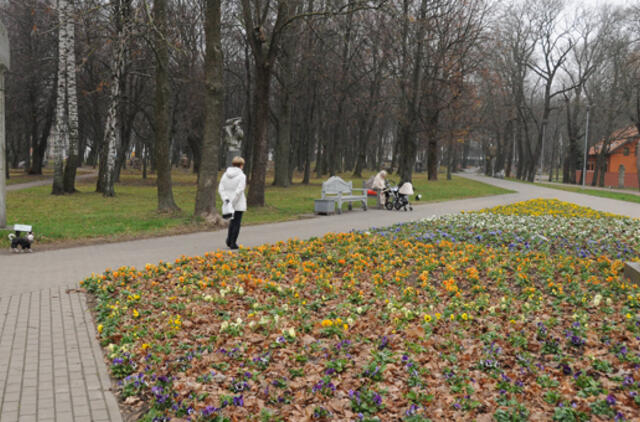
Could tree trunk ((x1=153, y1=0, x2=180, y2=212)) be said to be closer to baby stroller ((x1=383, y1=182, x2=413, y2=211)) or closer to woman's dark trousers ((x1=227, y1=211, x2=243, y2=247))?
woman's dark trousers ((x1=227, y1=211, x2=243, y2=247))

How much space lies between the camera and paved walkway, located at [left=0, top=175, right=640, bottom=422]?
3.99 metres

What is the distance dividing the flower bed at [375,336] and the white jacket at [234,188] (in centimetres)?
157

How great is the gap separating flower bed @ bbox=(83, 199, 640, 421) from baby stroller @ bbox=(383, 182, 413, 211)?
Result: 10080mm

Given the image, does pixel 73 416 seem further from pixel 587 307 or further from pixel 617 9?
pixel 617 9

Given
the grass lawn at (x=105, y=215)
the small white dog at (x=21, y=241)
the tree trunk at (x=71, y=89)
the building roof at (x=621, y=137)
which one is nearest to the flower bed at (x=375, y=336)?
the small white dog at (x=21, y=241)

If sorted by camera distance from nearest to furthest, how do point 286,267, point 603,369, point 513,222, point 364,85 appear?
point 603,369
point 286,267
point 513,222
point 364,85

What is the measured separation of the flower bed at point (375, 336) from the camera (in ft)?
13.0

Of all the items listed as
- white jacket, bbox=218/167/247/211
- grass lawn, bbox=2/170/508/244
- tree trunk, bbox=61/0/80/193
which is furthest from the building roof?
white jacket, bbox=218/167/247/211

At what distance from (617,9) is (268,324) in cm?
5320

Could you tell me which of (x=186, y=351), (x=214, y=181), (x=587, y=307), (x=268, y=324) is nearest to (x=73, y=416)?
(x=186, y=351)

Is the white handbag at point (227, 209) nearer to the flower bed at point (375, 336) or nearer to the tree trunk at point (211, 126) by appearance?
the flower bed at point (375, 336)

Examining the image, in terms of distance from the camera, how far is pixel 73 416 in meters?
3.81

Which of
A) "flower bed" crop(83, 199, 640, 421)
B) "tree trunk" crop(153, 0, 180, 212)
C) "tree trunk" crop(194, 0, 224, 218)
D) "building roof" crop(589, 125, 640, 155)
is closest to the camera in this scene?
"flower bed" crop(83, 199, 640, 421)

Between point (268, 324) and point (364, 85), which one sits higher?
point (364, 85)
